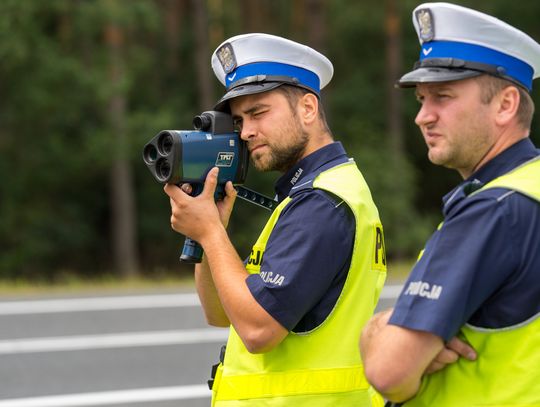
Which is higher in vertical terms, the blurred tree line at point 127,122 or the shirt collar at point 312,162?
the shirt collar at point 312,162

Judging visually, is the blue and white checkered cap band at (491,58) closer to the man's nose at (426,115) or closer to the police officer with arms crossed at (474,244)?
the police officer with arms crossed at (474,244)

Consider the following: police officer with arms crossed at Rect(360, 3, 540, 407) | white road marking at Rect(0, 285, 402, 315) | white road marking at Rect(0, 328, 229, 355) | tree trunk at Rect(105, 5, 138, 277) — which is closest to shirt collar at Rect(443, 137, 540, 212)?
police officer with arms crossed at Rect(360, 3, 540, 407)

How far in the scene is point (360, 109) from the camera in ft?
84.4

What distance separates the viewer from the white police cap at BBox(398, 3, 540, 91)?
2.09 meters

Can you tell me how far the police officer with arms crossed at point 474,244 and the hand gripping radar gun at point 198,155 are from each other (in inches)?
26.0

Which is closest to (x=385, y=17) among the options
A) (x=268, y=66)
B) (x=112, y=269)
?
(x=112, y=269)

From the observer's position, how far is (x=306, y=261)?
2430 mm

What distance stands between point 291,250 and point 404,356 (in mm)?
555

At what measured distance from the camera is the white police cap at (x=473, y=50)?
209cm

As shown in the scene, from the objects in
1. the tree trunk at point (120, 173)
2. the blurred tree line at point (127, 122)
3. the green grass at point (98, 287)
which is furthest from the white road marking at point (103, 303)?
the tree trunk at point (120, 173)

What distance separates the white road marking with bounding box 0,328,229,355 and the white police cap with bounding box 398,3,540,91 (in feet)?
20.7

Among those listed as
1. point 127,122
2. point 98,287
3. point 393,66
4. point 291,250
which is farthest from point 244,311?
point 393,66

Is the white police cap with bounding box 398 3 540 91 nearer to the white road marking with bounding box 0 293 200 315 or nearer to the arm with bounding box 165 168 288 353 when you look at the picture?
the arm with bounding box 165 168 288 353

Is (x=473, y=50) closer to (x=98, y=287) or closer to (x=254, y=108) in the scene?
(x=254, y=108)
